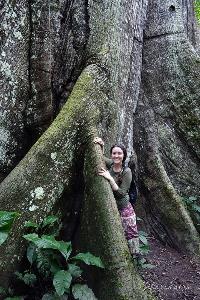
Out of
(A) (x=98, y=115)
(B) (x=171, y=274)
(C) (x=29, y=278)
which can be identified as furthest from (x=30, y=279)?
(B) (x=171, y=274)

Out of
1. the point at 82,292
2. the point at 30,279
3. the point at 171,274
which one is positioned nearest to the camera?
the point at 82,292

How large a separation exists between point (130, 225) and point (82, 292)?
1051mm

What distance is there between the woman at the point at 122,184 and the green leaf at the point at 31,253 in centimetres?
95

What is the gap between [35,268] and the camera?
4355 mm

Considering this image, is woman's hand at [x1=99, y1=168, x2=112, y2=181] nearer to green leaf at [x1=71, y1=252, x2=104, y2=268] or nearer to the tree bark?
the tree bark

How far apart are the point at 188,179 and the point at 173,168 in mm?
269

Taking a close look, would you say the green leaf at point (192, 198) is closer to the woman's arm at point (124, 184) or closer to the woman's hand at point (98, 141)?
the woman's arm at point (124, 184)

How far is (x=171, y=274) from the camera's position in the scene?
5.59 m

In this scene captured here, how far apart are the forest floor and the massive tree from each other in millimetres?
193

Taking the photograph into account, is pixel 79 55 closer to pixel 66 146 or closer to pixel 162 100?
pixel 66 146

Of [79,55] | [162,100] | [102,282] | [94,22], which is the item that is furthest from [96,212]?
[162,100]

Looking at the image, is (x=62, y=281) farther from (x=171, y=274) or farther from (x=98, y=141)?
(x=171, y=274)

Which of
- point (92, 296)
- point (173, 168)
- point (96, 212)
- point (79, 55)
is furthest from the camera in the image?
point (173, 168)

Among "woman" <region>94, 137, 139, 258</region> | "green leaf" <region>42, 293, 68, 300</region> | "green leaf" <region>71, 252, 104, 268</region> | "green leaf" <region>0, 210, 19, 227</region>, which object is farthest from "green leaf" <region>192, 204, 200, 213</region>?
"green leaf" <region>0, 210, 19, 227</region>
